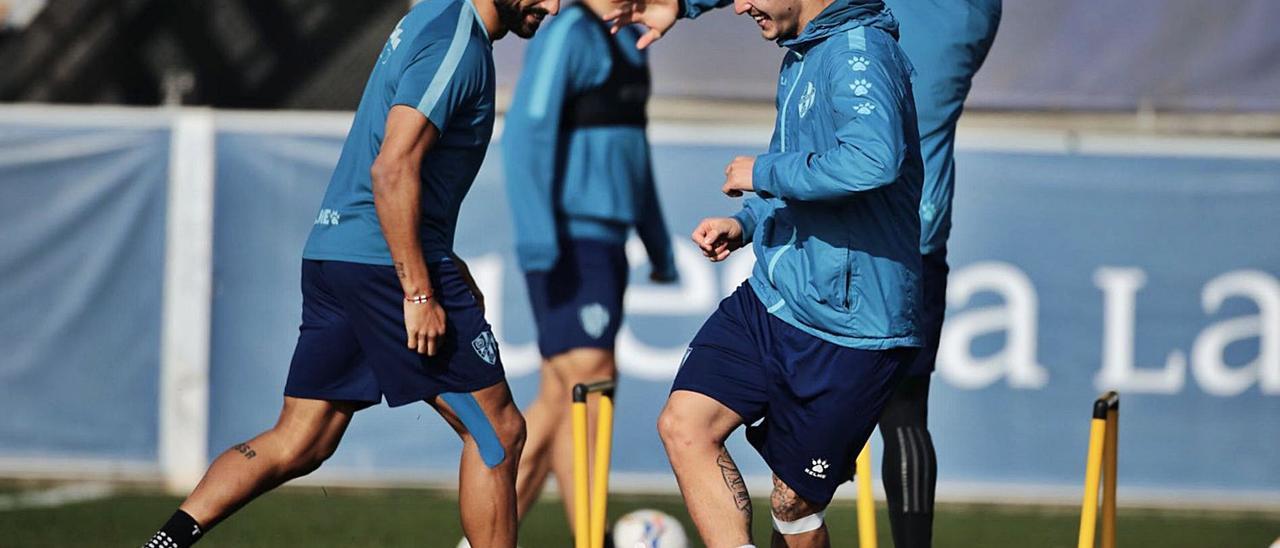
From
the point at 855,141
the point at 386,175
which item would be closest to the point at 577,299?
the point at 386,175

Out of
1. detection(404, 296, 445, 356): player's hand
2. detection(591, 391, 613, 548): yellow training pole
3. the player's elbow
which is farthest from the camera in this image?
detection(591, 391, 613, 548): yellow training pole

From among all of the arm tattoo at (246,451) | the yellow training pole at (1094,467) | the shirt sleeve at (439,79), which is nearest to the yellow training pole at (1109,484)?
the yellow training pole at (1094,467)

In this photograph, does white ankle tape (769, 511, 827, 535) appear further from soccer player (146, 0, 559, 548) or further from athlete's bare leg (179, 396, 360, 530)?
athlete's bare leg (179, 396, 360, 530)

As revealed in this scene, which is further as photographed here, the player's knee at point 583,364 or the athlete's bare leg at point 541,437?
the player's knee at point 583,364

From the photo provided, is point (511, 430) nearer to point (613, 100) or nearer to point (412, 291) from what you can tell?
point (412, 291)

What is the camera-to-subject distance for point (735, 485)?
471 cm

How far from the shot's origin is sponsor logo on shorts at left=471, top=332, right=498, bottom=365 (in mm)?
5207

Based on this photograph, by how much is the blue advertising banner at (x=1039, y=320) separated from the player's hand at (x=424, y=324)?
401 cm

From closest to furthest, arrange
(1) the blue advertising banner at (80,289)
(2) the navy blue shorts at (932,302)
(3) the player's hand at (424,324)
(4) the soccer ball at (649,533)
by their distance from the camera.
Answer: (3) the player's hand at (424,324), (2) the navy blue shorts at (932,302), (4) the soccer ball at (649,533), (1) the blue advertising banner at (80,289)

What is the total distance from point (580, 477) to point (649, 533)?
1082 mm

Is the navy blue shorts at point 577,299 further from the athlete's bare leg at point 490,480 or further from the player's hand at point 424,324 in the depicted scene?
the player's hand at point 424,324

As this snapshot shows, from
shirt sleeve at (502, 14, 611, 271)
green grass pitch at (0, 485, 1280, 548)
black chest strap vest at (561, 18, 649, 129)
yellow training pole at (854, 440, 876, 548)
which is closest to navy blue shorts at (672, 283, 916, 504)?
yellow training pole at (854, 440, 876, 548)

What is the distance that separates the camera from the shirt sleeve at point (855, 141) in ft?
14.2

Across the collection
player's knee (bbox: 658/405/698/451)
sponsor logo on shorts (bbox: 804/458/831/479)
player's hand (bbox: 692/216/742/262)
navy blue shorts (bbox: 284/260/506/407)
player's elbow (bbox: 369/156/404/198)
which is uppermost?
player's elbow (bbox: 369/156/404/198)
